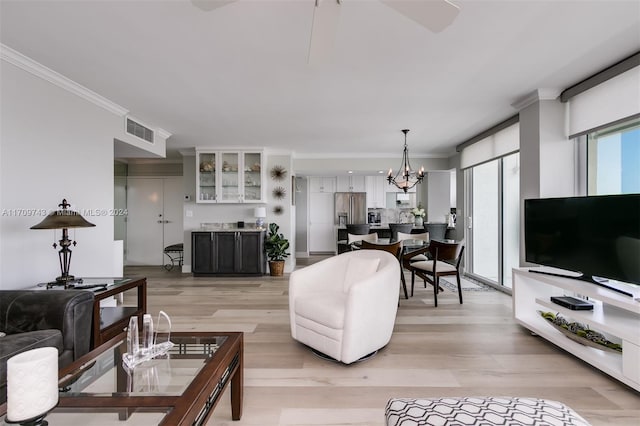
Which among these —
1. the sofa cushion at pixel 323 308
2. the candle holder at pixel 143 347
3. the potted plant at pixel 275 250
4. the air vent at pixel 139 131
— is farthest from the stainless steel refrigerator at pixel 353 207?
the candle holder at pixel 143 347

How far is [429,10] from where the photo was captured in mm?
1392

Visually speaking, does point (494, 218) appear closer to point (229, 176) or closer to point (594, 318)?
point (594, 318)

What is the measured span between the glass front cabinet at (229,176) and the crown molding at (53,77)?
236 cm

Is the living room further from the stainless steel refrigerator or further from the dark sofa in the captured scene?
the stainless steel refrigerator

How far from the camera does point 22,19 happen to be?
1997mm

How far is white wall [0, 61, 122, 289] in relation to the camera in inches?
94.4

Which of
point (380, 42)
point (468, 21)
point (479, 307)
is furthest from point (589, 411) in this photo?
point (380, 42)

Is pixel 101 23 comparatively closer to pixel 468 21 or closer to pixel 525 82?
pixel 468 21

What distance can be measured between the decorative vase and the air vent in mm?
2873

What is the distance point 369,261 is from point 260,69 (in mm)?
1964

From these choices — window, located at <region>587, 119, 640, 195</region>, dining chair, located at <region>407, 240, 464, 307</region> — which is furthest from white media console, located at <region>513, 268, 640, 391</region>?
window, located at <region>587, 119, 640, 195</region>

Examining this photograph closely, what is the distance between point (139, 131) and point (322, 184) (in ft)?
16.6

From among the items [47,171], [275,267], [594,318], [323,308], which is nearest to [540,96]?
[594,318]

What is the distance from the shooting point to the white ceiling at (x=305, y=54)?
1.92 meters
